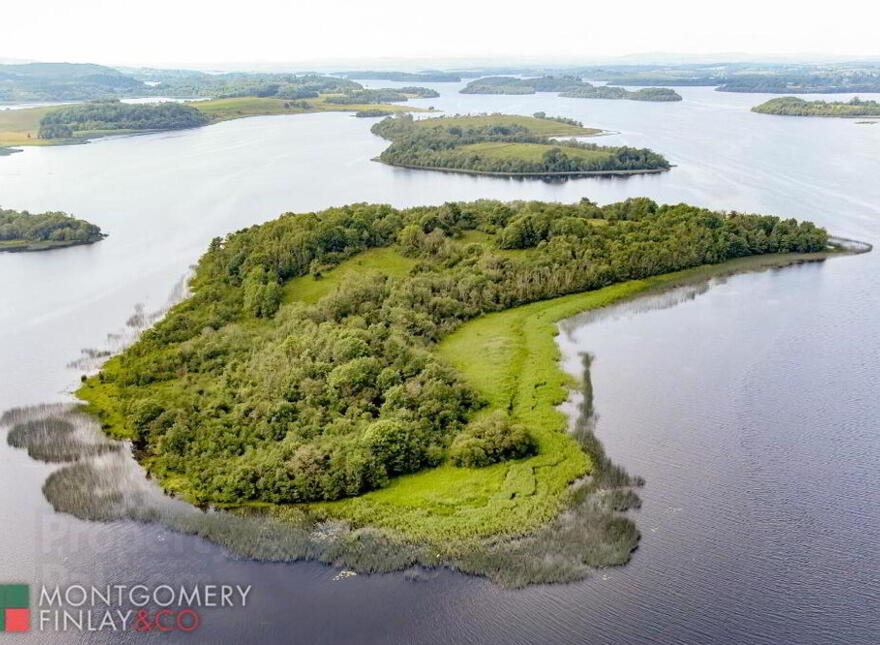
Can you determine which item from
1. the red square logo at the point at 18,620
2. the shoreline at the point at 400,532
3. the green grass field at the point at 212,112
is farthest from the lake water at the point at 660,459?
the green grass field at the point at 212,112

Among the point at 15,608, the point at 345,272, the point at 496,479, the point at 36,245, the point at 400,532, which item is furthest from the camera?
the point at 36,245

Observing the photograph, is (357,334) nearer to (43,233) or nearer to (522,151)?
(43,233)

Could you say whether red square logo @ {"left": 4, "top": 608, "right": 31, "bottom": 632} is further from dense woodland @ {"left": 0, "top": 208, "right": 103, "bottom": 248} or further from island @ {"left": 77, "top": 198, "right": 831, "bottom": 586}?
dense woodland @ {"left": 0, "top": 208, "right": 103, "bottom": 248}

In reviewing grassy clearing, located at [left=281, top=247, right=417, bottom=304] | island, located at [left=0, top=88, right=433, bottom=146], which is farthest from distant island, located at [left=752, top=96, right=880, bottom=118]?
grassy clearing, located at [left=281, top=247, right=417, bottom=304]

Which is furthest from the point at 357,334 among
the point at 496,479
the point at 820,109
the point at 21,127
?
the point at 820,109

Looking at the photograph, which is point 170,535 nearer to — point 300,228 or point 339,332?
point 339,332

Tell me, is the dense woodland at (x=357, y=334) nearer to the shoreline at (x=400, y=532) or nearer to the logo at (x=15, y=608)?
the shoreline at (x=400, y=532)

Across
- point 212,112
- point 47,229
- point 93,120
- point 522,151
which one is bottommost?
point 47,229

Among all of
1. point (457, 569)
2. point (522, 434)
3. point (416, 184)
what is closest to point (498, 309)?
point (522, 434)
